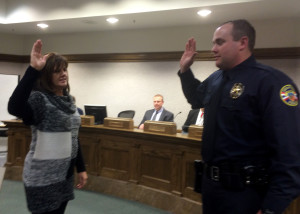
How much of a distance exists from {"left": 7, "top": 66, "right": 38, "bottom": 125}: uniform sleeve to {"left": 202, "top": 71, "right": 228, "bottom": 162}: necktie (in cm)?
85

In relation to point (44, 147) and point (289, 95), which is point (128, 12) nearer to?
point (44, 147)

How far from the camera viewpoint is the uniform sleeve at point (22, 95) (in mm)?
1301

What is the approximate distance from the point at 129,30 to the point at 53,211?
517 centimetres

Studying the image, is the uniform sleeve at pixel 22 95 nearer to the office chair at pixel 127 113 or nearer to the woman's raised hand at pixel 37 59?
the woman's raised hand at pixel 37 59

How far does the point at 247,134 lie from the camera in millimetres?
1236

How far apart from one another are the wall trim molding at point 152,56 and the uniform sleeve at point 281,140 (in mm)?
4134

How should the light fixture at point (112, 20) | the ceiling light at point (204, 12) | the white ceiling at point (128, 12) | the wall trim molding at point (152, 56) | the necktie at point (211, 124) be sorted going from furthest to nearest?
the light fixture at point (112, 20), the wall trim molding at point (152, 56), the ceiling light at point (204, 12), the white ceiling at point (128, 12), the necktie at point (211, 124)

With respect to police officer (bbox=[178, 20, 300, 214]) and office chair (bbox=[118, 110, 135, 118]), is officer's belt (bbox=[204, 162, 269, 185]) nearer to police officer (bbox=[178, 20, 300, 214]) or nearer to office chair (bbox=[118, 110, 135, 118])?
police officer (bbox=[178, 20, 300, 214])

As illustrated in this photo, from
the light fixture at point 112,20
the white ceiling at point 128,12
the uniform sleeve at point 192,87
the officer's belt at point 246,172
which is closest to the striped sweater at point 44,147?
the uniform sleeve at point 192,87

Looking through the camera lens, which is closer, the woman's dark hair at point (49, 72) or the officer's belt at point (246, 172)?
the officer's belt at point (246, 172)

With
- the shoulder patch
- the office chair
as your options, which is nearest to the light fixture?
the office chair

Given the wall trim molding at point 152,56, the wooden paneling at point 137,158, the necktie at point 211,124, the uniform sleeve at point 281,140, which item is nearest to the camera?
the uniform sleeve at point 281,140

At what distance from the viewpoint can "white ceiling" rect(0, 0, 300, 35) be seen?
13.9 ft

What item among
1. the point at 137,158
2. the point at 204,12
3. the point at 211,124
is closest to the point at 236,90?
the point at 211,124
